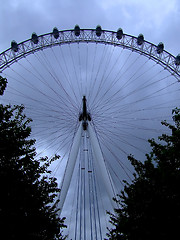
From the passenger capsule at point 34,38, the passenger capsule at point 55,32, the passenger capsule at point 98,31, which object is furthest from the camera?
the passenger capsule at point 98,31

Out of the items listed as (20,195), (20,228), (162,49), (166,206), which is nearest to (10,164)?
(20,195)

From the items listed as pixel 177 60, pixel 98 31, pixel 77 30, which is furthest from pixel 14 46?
pixel 177 60

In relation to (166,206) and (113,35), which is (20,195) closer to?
(166,206)

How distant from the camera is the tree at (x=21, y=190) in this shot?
20.0 feet

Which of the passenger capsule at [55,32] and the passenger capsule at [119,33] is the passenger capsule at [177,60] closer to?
the passenger capsule at [119,33]

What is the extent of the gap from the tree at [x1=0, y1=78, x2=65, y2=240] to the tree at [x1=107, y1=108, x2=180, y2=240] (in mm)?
2762

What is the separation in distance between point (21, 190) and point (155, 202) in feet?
15.6

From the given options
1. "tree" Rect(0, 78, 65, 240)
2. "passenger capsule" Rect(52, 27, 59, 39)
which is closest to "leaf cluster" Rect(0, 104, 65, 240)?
"tree" Rect(0, 78, 65, 240)

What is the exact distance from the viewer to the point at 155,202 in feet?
22.6

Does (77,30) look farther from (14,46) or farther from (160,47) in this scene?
(160,47)

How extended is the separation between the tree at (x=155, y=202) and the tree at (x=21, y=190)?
9.06 ft

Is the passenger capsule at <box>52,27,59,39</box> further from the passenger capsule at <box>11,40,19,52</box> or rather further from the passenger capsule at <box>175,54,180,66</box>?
the passenger capsule at <box>175,54,180,66</box>

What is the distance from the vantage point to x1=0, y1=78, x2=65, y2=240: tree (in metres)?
6.10

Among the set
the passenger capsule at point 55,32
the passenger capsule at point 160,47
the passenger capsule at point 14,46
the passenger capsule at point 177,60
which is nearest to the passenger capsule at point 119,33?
the passenger capsule at point 160,47
